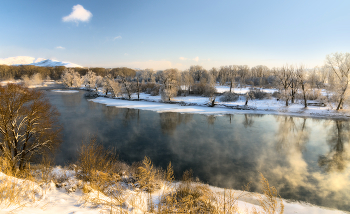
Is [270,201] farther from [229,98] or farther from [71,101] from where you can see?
[71,101]

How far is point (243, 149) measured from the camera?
12.6m

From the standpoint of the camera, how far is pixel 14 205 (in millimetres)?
3740

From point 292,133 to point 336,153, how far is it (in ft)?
14.6

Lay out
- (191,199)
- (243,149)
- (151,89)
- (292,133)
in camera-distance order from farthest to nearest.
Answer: (151,89), (292,133), (243,149), (191,199)

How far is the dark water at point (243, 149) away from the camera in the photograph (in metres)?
8.62

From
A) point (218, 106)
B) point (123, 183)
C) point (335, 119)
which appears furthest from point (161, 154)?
point (335, 119)

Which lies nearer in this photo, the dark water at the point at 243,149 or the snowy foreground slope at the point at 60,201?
the snowy foreground slope at the point at 60,201

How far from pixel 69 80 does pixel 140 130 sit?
63.8 meters

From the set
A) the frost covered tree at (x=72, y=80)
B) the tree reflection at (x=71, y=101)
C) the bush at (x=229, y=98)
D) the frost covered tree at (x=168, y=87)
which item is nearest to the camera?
the tree reflection at (x=71, y=101)

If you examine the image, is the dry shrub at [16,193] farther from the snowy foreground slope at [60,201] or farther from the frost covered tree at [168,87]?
the frost covered tree at [168,87]

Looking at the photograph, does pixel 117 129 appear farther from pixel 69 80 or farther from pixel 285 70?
pixel 69 80

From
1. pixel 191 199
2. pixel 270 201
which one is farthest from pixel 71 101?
pixel 270 201

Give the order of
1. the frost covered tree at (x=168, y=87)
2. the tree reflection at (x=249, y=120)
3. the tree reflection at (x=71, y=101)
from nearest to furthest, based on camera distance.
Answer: the tree reflection at (x=249, y=120) < the tree reflection at (x=71, y=101) < the frost covered tree at (x=168, y=87)

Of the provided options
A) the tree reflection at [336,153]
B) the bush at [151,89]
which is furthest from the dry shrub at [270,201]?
the bush at [151,89]
